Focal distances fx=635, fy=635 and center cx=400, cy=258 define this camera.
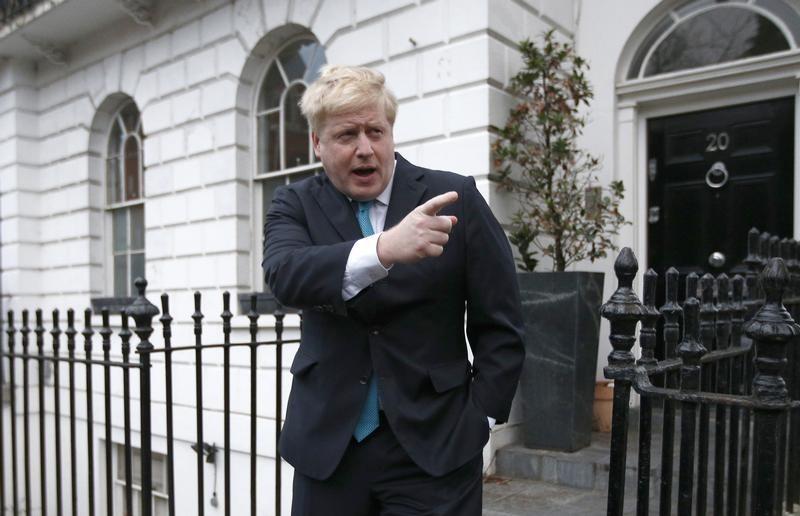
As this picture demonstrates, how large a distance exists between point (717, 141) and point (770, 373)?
399cm

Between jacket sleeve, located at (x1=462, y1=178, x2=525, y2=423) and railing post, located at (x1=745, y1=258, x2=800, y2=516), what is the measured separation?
1.98 ft

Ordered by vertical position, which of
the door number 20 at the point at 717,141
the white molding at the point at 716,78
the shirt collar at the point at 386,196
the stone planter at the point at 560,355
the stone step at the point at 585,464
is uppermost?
the white molding at the point at 716,78

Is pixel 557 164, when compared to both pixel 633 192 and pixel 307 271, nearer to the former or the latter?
pixel 633 192

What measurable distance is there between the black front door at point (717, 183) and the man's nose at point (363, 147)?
162 inches

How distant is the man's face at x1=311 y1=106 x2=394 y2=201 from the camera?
5.67 ft

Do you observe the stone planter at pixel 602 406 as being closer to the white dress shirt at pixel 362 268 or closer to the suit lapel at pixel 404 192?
the suit lapel at pixel 404 192

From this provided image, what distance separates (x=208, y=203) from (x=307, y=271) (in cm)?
569

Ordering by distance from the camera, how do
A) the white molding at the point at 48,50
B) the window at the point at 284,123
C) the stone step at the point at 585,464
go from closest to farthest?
the stone step at the point at 585,464 < the window at the point at 284,123 < the white molding at the point at 48,50

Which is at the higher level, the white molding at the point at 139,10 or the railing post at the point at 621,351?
the white molding at the point at 139,10

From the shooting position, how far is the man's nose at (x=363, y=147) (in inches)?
68.0

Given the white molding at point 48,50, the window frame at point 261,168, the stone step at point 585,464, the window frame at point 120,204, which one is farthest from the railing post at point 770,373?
the white molding at point 48,50

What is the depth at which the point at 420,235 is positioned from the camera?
1.45 meters

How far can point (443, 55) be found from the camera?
4941 millimetres

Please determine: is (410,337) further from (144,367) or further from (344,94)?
(144,367)
